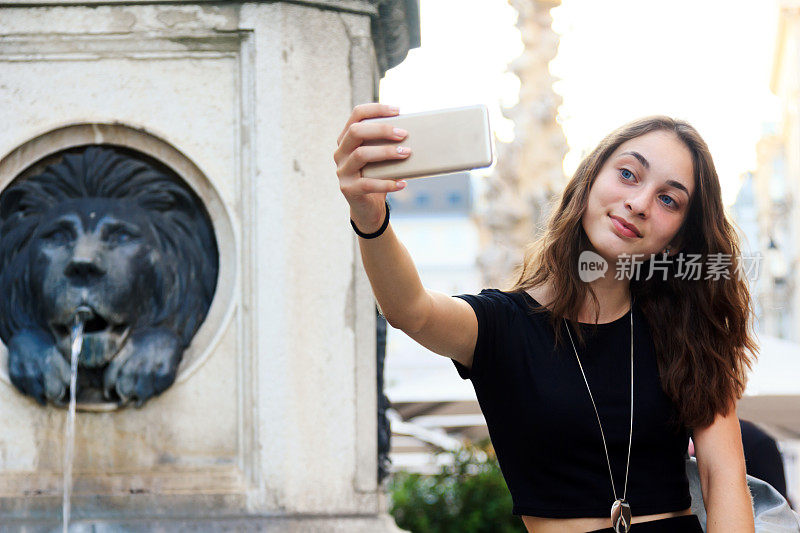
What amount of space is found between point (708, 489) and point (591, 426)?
307mm

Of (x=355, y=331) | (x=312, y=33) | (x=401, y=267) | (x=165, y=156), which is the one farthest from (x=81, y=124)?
(x=401, y=267)

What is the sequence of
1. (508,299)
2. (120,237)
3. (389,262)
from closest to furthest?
(389,262) → (508,299) → (120,237)

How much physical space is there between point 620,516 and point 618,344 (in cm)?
36

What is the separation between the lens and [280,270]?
3.04 metres

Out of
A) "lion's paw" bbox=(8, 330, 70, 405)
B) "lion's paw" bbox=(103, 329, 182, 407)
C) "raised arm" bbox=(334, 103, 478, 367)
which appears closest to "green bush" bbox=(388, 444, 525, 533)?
"lion's paw" bbox=(103, 329, 182, 407)

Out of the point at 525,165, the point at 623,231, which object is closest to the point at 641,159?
the point at 623,231

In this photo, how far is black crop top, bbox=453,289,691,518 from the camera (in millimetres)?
1745

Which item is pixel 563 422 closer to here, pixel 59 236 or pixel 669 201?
pixel 669 201

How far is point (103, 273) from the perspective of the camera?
2.98 m

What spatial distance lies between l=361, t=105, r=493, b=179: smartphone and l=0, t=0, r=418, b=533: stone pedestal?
169 centimetres

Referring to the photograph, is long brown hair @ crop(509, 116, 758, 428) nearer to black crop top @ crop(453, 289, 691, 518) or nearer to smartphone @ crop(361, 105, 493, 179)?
black crop top @ crop(453, 289, 691, 518)

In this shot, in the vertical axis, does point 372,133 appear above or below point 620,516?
above

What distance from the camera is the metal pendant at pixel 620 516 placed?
173 centimetres

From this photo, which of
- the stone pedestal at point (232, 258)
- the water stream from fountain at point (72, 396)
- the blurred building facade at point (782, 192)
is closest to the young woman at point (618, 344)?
the stone pedestal at point (232, 258)
